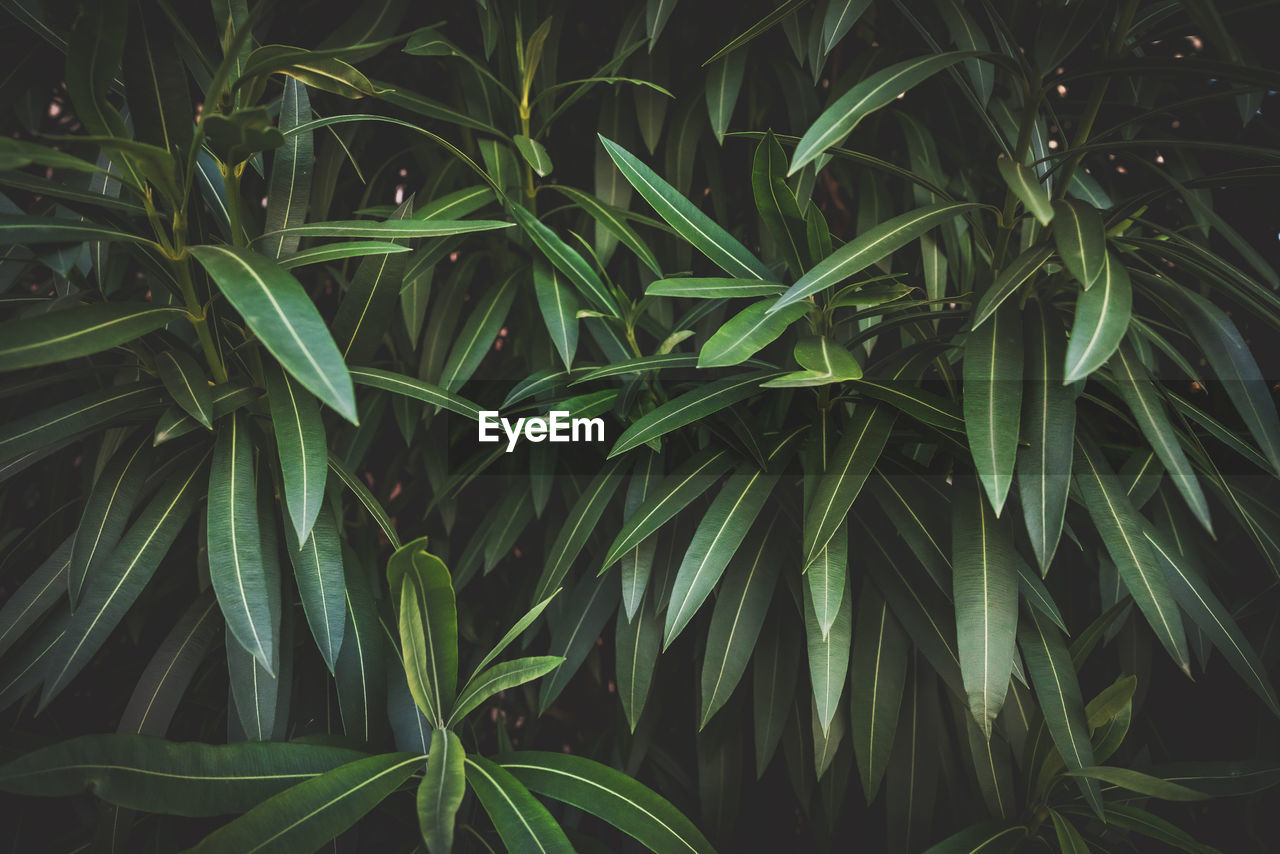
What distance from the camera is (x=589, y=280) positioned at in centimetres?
90

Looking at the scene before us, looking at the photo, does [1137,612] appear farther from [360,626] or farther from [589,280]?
[360,626]

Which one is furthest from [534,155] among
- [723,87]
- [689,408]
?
[689,408]

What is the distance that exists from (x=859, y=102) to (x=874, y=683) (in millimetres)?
579

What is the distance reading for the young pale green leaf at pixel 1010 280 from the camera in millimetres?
683

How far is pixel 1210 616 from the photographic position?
30.2 inches

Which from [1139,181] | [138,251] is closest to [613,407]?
[138,251]

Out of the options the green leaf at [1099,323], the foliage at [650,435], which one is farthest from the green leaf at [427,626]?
the green leaf at [1099,323]

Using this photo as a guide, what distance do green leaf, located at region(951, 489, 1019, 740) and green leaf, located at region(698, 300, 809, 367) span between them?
0.85 feet

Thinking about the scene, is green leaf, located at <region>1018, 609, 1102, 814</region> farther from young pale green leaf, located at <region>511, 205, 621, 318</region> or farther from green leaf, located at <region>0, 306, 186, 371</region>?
green leaf, located at <region>0, 306, 186, 371</region>

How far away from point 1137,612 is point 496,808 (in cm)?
82

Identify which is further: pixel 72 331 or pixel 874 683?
pixel 874 683

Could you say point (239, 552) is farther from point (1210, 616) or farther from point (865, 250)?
point (1210, 616)

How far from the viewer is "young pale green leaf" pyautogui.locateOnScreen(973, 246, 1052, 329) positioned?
0.68 metres

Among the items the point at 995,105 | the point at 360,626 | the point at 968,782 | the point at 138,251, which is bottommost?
the point at 968,782
